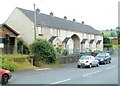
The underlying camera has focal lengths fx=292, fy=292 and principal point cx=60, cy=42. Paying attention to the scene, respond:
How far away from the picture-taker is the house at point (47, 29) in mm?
52938

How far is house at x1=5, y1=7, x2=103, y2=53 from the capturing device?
174 ft

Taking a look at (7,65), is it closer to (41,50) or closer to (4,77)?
(41,50)

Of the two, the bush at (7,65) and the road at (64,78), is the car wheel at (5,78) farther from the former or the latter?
the bush at (7,65)

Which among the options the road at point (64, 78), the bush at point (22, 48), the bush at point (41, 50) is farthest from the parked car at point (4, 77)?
the bush at point (22, 48)

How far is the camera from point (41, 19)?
57.6m

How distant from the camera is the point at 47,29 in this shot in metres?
56.6

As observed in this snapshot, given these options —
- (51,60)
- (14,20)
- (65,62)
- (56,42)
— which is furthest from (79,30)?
(51,60)

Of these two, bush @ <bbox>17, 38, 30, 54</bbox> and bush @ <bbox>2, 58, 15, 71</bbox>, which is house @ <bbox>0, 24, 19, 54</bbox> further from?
bush @ <bbox>2, 58, 15, 71</bbox>

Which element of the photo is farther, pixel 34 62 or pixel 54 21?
pixel 54 21

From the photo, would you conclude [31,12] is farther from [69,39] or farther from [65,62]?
[65,62]

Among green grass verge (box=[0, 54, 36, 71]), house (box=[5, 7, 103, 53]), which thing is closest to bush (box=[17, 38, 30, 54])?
house (box=[5, 7, 103, 53])

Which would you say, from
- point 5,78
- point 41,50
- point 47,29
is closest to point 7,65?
point 41,50

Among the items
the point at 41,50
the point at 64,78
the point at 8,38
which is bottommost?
the point at 64,78

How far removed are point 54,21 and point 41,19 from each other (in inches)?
271
